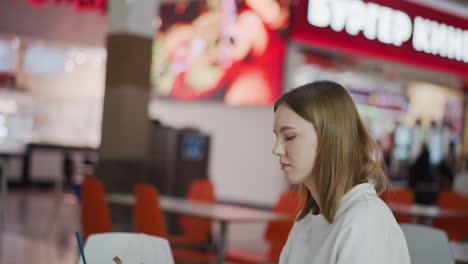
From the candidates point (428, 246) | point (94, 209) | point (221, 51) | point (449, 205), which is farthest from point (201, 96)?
point (428, 246)

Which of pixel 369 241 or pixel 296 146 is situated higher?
pixel 296 146

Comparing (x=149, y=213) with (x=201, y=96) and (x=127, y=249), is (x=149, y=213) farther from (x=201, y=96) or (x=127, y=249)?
(x=201, y=96)

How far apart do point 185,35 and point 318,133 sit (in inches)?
448

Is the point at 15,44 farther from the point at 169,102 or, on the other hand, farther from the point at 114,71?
the point at 114,71

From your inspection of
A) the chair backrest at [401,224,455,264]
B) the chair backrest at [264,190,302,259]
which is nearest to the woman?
the chair backrest at [401,224,455,264]

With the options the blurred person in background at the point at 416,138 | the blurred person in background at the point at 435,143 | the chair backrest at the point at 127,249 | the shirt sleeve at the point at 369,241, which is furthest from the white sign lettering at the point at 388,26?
the shirt sleeve at the point at 369,241

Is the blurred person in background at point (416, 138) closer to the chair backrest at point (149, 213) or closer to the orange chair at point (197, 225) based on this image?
the orange chair at point (197, 225)

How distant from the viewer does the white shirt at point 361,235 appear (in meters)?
1.54

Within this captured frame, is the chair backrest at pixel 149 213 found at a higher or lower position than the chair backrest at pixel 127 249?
lower

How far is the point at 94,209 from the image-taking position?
5242 mm

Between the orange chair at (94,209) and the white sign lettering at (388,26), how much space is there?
5657mm

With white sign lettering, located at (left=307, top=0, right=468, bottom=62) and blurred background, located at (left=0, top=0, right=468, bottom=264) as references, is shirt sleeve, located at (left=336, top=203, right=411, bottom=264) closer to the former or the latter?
blurred background, located at (left=0, top=0, right=468, bottom=264)

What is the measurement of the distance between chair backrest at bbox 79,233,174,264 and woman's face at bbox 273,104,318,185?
1122 millimetres

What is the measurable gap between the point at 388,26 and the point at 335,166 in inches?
384
